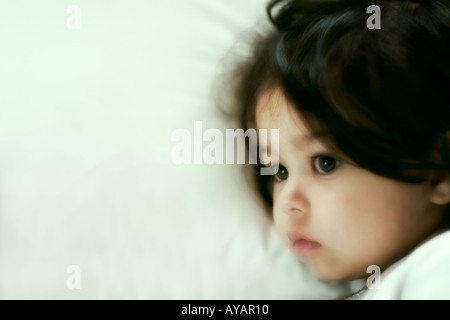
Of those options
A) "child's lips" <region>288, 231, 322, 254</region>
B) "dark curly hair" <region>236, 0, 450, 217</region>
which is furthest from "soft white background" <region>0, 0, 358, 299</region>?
"dark curly hair" <region>236, 0, 450, 217</region>

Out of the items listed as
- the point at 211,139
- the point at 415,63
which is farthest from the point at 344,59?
the point at 211,139

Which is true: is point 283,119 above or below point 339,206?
above

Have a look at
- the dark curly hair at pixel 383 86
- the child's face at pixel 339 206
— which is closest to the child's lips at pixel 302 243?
the child's face at pixel 339 206

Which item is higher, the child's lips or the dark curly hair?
the dark curly hair

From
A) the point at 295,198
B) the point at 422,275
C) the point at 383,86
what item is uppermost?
the point at 383,86

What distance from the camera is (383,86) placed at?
0.64 metres

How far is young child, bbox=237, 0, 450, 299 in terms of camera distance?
2.09 ft

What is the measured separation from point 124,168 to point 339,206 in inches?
10.3

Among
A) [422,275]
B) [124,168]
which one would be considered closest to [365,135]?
[422,275]

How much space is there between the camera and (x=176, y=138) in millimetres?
704

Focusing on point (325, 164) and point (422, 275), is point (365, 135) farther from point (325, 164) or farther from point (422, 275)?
point (422, 275)

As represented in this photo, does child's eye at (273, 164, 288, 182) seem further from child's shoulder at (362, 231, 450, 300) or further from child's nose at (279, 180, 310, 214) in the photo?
child's shoulder at (362, 231, 450, 300)
